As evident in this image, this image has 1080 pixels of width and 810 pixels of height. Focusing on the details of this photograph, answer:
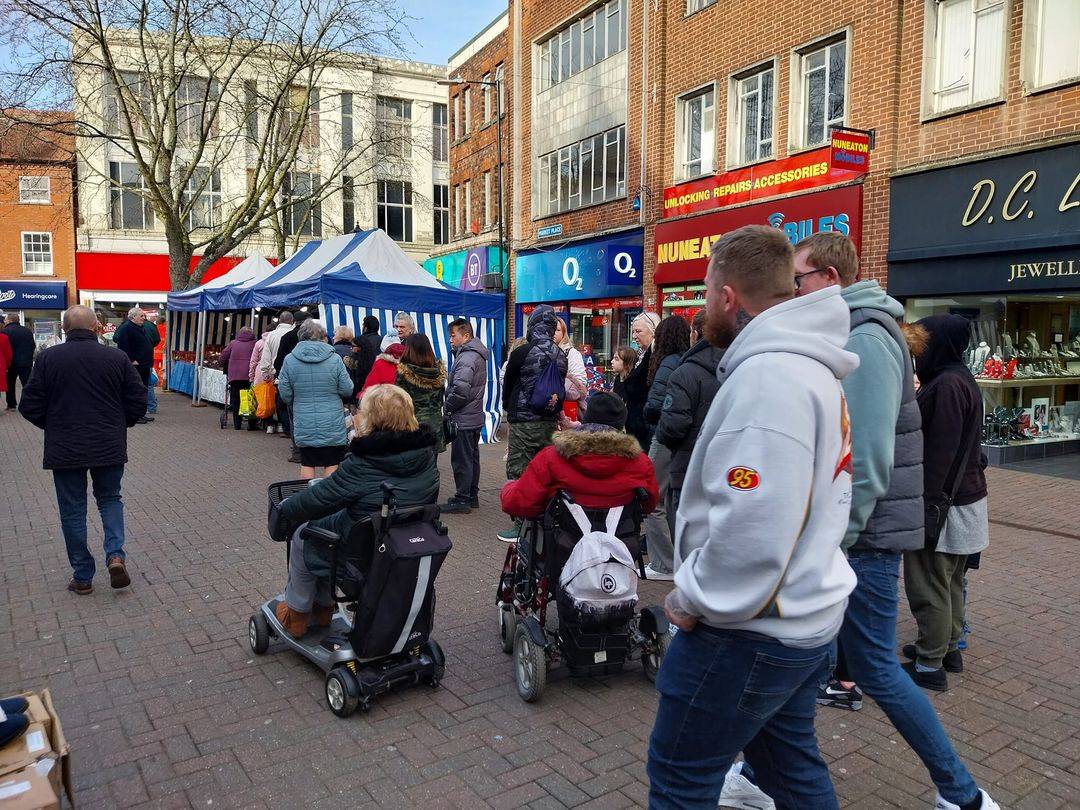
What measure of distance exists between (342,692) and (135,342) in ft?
42.1

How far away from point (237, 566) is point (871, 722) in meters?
4.40

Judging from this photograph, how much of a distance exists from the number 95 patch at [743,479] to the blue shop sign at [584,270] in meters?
16.0

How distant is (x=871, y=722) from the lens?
145 inches

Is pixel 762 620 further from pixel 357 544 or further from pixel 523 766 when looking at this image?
pixel 357 544

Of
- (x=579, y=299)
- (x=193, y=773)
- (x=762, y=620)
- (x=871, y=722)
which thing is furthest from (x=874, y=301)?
(x=579, y=299)

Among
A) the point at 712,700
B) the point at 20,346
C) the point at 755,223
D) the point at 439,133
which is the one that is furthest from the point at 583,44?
the point at 439,133

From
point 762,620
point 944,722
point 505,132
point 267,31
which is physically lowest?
point 944,722

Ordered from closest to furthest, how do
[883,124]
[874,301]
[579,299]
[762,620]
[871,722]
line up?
[762,620]
[874,301]
[871,722]
[883,124]
[579,299]

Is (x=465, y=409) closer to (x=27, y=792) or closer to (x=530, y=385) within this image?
(x=530, y=385)

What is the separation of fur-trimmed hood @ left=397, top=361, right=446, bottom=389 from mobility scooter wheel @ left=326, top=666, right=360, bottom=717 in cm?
354

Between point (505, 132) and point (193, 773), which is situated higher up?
point (505, 132)

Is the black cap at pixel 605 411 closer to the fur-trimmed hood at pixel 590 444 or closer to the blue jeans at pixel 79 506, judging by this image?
the fur-trimmed hood at pixel 590 444

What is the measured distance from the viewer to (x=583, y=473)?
3902 mm

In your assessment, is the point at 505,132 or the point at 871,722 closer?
the point at 871,722
